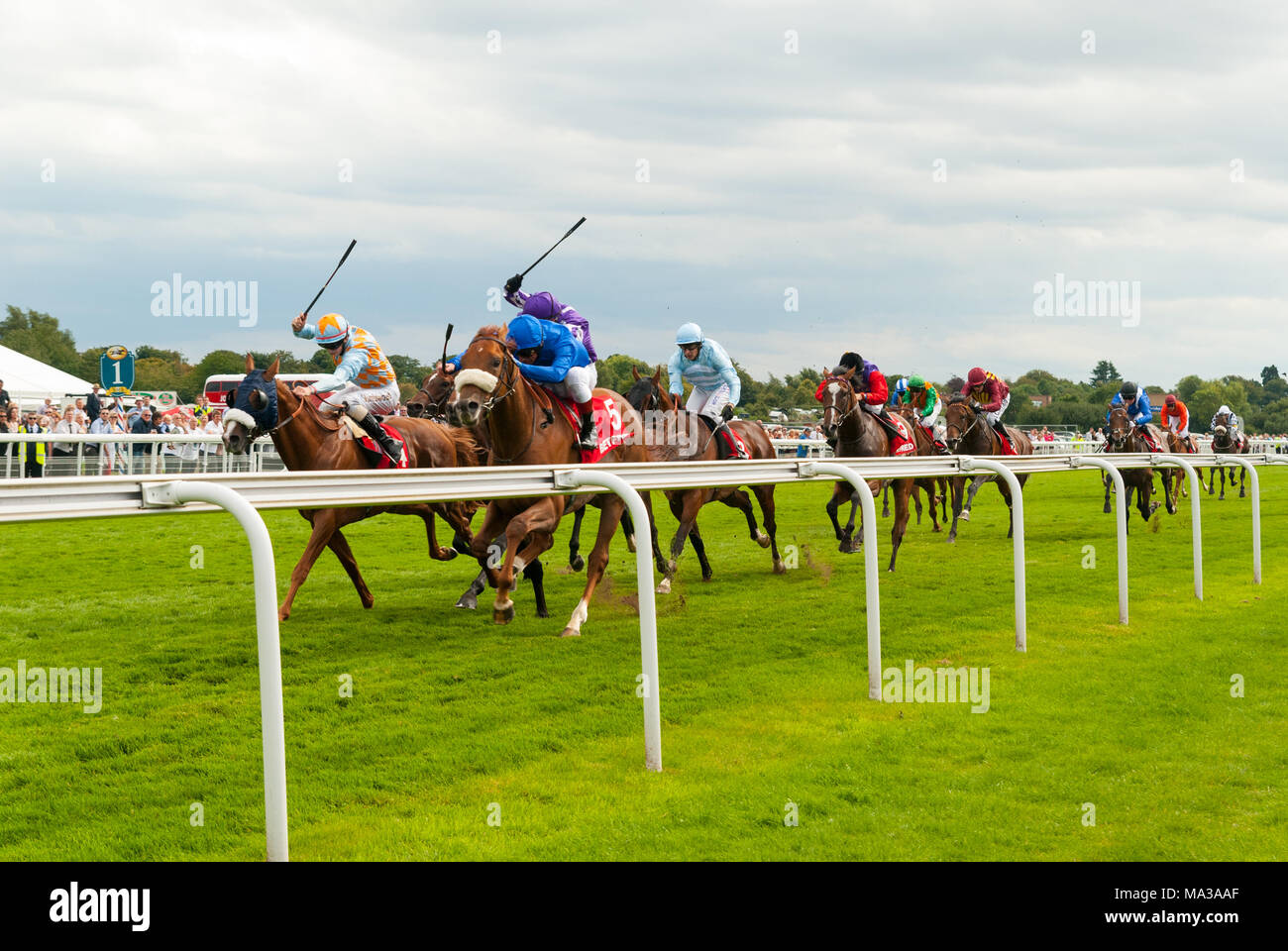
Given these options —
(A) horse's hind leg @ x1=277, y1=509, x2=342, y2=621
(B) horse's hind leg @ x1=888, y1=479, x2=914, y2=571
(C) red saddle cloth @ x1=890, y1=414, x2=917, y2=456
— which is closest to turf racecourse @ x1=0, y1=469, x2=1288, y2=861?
(A) horse's hind leg @ x1=277, y1=509, x2=342, y2=621

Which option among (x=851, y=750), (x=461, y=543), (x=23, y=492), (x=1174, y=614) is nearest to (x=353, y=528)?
(x=461, y=543)

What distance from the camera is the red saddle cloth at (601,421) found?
25.6ft

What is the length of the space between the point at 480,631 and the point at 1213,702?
4334 millimetres

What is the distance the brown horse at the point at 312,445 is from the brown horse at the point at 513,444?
793 mm

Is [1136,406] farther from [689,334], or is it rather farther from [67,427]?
[67,427]

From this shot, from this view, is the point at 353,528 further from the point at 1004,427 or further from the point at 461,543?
the point at 1004,427

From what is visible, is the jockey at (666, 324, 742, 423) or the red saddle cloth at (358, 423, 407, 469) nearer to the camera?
the red saddle cloth at (358, 423, 407, 469)

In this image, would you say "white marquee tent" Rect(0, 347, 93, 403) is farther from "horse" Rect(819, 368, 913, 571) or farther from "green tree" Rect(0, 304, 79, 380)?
"green tree" Rect(0, 304, 79, 380)

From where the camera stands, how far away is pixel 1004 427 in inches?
611

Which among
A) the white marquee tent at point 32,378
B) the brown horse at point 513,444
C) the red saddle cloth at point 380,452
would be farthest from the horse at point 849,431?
the white marquee tent at point 32,378

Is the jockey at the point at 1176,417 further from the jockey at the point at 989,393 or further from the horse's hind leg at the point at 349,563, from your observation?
the horse's hind leg at the point at 349,563

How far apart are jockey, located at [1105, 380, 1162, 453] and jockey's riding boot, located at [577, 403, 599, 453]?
10663 millimetres

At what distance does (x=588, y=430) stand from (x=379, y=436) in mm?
1871

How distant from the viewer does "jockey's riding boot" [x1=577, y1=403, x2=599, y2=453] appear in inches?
311
